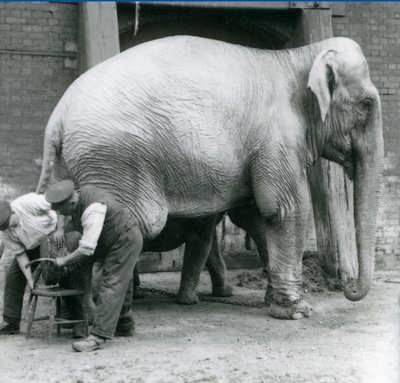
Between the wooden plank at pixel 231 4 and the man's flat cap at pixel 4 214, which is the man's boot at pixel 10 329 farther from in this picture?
the wooden plank at pixel 231 4

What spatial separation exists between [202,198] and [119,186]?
808 mm

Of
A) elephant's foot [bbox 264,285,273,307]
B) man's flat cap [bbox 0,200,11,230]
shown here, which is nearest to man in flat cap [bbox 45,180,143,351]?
man's flat cap [bbox 0,200,11,230]

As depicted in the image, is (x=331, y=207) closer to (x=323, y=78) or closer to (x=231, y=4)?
(x=323, y=78)

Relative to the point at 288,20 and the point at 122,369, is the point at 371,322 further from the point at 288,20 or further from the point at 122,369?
the point at 288,20

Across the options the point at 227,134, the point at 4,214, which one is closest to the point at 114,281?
the point at 4,214

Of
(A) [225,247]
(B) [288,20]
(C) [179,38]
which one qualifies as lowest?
(A) [225,247]

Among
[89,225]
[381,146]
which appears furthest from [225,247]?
[89,225]

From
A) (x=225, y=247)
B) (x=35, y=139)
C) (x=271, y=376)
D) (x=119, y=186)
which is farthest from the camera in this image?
(x=225, y=247)

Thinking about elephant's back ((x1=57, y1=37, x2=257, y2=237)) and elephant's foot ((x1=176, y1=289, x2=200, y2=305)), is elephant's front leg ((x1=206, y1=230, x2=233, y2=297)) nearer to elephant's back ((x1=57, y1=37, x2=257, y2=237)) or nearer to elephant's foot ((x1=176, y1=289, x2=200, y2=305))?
elephant's foot ((x1=176, y1=289, x2=200, y2=305))

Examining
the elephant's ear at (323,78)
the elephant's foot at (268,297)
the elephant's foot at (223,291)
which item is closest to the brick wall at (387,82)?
the elephant's foot at (223,291)

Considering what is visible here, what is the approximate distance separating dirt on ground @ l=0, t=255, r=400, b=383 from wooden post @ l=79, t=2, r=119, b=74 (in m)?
2.63

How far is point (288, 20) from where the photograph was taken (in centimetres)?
969

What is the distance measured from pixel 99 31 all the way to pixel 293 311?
359 centimetres

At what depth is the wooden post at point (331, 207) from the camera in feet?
29.7
